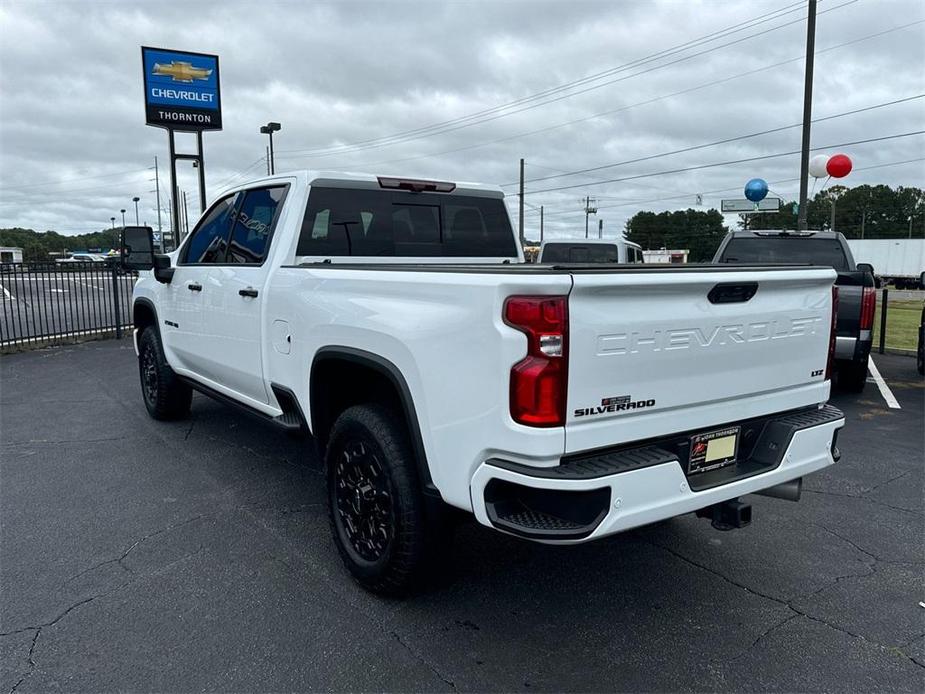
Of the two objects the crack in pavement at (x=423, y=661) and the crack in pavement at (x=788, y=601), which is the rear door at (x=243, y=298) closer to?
the crack in pavement at (x=423, y=661)

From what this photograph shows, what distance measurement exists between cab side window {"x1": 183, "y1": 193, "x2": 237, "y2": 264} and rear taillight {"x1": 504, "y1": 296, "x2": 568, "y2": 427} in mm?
3211

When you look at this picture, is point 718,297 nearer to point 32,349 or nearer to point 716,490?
point 716,490

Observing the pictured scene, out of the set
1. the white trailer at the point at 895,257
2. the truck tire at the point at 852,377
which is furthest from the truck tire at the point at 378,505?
the white trailer at the point at 895,257

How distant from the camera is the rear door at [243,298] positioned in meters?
4.25

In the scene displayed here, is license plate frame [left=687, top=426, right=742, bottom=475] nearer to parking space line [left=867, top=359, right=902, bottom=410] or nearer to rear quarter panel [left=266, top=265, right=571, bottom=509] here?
rear quarter panel [left=266, top=265, right=571, bottom=509]

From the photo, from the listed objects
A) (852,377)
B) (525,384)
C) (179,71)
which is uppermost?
(179,71)

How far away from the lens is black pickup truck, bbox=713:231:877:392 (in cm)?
741

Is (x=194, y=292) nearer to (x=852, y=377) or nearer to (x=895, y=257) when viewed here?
(x=852, y=377)

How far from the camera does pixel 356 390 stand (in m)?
3.60

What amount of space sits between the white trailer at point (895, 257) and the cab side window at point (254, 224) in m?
48.1

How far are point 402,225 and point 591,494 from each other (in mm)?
2781

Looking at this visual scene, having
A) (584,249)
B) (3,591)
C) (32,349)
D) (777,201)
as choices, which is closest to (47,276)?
(32,349)

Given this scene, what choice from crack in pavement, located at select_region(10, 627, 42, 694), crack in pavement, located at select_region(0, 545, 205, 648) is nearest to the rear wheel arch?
crack in pavement, located at select_region(0, 545, 205, 648)

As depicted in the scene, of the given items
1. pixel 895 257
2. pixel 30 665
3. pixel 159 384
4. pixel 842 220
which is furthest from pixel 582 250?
pixel 842 220
